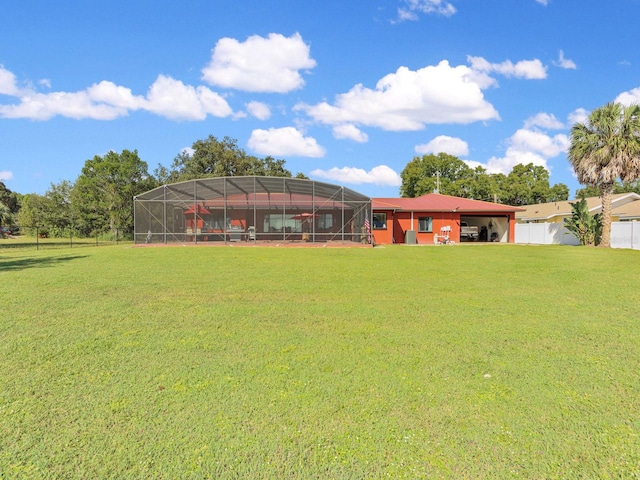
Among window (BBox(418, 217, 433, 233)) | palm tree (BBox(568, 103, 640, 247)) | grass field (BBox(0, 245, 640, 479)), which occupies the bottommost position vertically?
grass field (BBox(0, 245, 640, 479))

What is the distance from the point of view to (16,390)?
10.5ft

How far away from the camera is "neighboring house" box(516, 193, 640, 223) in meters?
26.0

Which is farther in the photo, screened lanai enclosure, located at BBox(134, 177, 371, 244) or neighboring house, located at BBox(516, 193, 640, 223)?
neighboring house, located at BBox(516, 193, 640, 223)

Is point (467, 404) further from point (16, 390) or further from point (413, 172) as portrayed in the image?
point (413, 172)

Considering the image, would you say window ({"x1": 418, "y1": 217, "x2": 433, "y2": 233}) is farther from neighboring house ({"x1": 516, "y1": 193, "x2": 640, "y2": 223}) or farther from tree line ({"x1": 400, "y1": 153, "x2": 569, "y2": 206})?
tree line ({"x1": 400, "y1": 153, "x2": 569, "y2": 206})

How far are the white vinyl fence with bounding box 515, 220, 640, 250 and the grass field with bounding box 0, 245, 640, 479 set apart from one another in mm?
18811

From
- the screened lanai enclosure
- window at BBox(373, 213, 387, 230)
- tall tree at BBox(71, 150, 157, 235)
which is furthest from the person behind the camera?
tall tree at BBox(71, 150, 157, 235)

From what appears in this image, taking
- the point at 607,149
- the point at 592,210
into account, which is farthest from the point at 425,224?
the point at 592,210

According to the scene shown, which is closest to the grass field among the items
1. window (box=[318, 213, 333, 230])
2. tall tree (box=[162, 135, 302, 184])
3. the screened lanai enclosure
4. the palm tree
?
the screened lanai enclosure

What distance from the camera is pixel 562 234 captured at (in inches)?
1056

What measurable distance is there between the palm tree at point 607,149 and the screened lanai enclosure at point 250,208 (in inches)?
483

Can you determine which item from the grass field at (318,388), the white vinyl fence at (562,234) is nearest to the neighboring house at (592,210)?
the white vinyl fence at (562,234)

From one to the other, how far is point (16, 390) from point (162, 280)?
6072 mm

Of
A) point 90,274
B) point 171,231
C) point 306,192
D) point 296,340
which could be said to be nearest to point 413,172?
point 306,192
